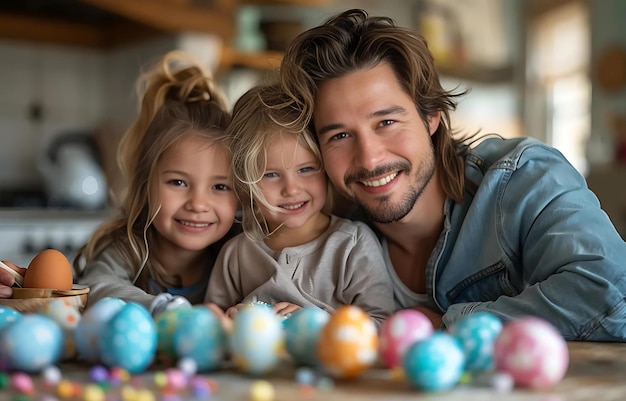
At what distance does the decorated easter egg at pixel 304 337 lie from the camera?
85 centimetres

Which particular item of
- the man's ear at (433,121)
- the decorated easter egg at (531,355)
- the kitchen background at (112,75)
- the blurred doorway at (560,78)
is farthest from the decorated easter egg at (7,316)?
the blurred doorway at (560,78)

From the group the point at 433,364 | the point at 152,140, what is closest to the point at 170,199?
the point at 152,140

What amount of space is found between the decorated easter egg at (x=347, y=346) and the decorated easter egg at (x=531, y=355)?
0.14 m

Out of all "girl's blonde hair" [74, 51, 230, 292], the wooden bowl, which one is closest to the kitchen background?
"girl's blonde hair" [74, 51, 230, 292]

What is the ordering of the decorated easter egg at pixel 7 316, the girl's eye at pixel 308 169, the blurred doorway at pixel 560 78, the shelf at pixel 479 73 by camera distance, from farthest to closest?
the blurred doorway at pixel 560 78, the shelf at pixel 479 73, the girl's eye at pixel 308 169, the decorated easter egg at pixel 7 316

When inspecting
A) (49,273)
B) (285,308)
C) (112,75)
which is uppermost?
(112,75)

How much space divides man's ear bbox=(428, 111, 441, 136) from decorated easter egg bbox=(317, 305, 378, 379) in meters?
0.79

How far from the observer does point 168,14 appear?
327 cm

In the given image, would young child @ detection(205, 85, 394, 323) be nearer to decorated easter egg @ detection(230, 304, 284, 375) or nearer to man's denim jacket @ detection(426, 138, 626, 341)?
man's denim jacket @ detection(426, 138, 626, 341)

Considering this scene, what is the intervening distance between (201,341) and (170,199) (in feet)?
2.32

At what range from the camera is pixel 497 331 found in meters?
0.86

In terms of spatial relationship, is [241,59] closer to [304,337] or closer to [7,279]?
[7,279]

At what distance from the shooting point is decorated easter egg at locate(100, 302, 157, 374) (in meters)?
0.83

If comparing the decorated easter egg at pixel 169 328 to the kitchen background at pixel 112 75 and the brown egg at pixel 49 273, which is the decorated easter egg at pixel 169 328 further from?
the kitchen background at pixel 112 75
